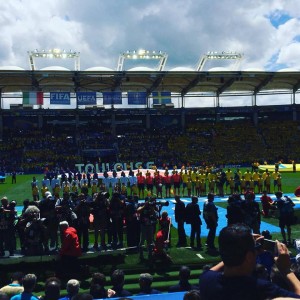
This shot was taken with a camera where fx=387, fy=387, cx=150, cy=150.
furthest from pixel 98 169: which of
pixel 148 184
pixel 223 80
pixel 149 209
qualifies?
pixel 223 80

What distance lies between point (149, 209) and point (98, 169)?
20.6m

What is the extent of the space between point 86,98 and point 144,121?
16.6 metres

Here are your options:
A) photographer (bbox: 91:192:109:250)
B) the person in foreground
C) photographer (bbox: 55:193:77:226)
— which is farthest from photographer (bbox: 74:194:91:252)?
the person in foreground

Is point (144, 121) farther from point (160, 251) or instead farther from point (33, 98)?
point (160, 251)

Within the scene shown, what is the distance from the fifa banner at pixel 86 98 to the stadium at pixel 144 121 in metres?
0.11

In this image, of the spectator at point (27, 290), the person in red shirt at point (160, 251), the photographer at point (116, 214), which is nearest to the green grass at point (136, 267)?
the person in red shirt at point (160, 251)

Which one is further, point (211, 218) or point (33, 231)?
point (211, 218)

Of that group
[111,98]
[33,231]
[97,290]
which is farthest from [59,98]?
[97,290]

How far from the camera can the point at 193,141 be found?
2147 inches

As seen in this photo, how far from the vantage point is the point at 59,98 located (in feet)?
134

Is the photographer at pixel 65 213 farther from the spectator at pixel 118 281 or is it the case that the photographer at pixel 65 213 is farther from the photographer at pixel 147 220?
the spectator at pixel 118 281

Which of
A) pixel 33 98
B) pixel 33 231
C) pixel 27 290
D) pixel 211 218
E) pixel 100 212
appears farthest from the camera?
pixel 33 98

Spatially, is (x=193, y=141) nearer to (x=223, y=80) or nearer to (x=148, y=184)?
(x=223, y=80)

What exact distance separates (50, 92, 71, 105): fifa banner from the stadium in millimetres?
105
